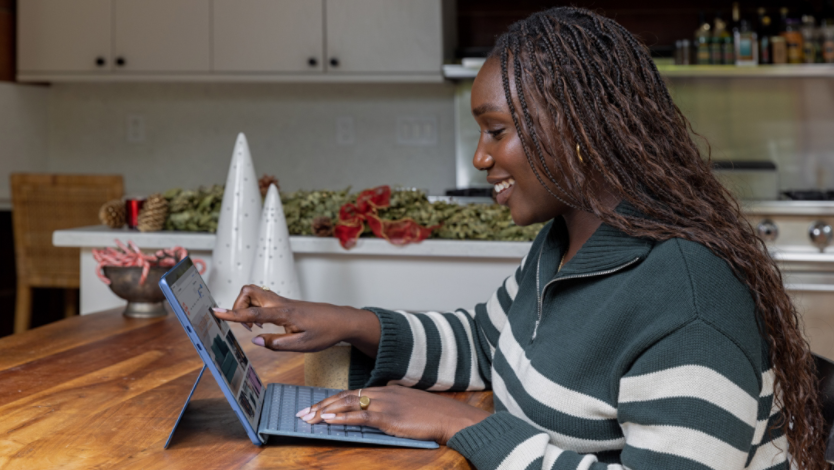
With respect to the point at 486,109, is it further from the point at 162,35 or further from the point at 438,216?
the point at 162,35

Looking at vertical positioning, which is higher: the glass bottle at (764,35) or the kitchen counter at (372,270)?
the glass bottle at (764,35)

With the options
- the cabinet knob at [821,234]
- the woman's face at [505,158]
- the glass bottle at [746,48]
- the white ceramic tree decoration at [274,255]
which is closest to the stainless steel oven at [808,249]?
the cabinet knob at [821,234]

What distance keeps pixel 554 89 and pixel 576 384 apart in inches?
11.9

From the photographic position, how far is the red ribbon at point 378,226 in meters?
1.92

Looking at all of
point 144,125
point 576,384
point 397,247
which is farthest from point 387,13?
point 576,384

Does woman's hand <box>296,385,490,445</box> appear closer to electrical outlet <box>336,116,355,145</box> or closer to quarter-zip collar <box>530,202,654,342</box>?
quarter-zip collar <box>530,202,654,342</box>

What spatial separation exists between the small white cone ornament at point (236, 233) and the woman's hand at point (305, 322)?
65 centimetres

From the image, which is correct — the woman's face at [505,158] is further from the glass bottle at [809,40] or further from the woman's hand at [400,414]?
the glass bottle at [809,40]

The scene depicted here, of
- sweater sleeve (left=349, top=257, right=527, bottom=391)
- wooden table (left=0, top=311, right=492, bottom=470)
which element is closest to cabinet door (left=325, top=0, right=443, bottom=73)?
wooden table (left=0, top=311, right=492, bottom=470)

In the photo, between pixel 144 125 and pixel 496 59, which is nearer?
pixel 496 59

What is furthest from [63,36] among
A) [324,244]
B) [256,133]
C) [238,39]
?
[324,244]

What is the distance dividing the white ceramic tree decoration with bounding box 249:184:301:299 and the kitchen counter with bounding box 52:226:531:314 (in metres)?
0.27

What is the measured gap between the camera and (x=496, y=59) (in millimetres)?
895

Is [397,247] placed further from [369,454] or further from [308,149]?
[308,149]
